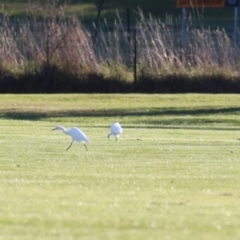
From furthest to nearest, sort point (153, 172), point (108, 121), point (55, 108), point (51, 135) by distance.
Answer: point (55, 108)
point (108, 121)
point (51, 135)
point (153, 172)

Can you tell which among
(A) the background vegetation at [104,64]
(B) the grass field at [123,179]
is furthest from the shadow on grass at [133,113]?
(A) the background vegetation at [104,64]

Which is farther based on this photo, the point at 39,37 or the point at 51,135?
the point at 39,37

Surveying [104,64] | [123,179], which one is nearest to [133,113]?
[104,64]

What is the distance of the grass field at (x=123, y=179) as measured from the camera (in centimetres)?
921

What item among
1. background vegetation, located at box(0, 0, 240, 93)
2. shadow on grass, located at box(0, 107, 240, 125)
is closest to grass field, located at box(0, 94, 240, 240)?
shadow on grass, located at box(0, 107, 240, 125)

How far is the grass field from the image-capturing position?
9.21 metres

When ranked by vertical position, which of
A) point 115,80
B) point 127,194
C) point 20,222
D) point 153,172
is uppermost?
point 20,222

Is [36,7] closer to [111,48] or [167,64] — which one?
[111,48]

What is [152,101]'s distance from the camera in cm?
3494

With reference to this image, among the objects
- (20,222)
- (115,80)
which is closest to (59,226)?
(20,222)

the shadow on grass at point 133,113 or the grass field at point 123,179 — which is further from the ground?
the grass field at point 123,179

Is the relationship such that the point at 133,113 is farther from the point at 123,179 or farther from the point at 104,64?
the point at 123,179

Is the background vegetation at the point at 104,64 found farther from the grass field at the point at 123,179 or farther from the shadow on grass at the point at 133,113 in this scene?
the grass field at the point at 123,179

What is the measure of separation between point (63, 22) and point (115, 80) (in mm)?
3548
